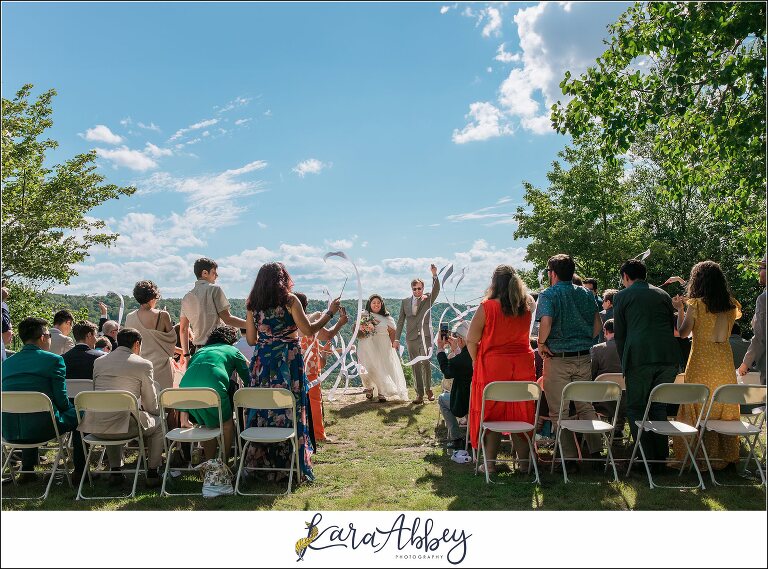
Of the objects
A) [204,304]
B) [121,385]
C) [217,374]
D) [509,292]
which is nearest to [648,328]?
[509,292]

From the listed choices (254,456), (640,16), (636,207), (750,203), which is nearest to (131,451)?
(254,456)

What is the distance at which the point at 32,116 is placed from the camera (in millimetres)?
13125

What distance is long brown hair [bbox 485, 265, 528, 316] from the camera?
5258 millimetres

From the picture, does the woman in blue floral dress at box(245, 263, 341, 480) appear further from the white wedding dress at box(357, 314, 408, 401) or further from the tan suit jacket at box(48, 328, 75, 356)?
the white wedding dress at box(357, 314, 408, 401)

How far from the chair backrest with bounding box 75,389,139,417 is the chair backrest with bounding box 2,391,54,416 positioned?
26cm

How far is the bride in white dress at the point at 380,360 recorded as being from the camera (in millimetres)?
→ 9953

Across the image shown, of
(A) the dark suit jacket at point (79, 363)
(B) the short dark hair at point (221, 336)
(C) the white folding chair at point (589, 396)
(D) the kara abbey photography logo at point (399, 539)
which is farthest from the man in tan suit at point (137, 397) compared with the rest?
(C) the white folding chair at point (589, 396)

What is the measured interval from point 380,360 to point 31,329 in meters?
5.84

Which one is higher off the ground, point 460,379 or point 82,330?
point 82,330

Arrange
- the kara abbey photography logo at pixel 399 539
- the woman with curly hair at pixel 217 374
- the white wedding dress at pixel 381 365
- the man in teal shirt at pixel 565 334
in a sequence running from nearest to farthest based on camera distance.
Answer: the kara abbey photography logo at pixel 399 539 → the woman with curly hair at pixel 217 374 → the man in teal shirt at pixel 565 334 → the white wedding dress at pixel 381 365

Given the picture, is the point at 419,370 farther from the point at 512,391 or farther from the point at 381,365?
the point at 512,391

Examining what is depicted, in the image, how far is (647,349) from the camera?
528cm

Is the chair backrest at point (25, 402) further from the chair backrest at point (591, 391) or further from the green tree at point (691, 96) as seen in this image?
the green tree at point (691, 96)

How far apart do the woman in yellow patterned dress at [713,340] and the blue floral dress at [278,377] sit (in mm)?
3658
